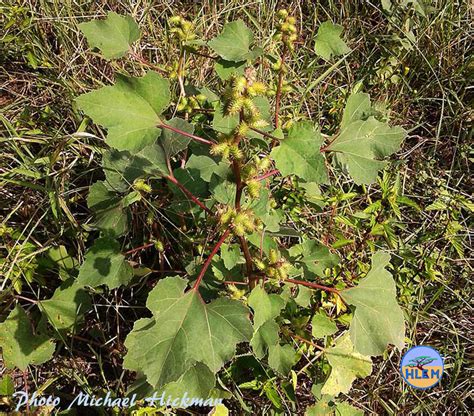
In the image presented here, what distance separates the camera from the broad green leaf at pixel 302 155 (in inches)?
47.3

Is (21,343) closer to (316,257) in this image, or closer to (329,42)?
(316,257)

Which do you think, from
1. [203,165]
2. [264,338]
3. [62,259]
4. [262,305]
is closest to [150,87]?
[203,165]

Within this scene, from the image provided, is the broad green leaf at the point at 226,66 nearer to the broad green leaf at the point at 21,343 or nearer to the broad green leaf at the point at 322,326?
the broad green leaf at the point at 322,326

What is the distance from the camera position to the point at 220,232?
5.08 feet

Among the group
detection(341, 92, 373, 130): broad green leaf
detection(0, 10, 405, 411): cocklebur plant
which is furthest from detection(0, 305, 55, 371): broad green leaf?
detection(341, 92, 373, 130): broad green leaf

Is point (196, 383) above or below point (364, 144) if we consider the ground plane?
below

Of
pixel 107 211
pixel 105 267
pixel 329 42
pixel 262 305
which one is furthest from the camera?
pixel 329 42

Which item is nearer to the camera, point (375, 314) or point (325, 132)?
point (375, 314)

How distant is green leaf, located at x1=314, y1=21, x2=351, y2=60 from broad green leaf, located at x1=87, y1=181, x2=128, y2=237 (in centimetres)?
93

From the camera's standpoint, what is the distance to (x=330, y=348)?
1.78 m

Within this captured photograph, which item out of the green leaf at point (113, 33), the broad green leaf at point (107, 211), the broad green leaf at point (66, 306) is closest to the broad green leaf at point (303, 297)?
the broad green leaf at point (107, 211)

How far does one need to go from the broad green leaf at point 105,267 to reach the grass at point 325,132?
232mm

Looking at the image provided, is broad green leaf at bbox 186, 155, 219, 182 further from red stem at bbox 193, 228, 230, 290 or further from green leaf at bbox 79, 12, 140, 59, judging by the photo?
green leaf at bbox 79, 12, 140, 59

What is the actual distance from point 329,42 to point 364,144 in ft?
1.81
